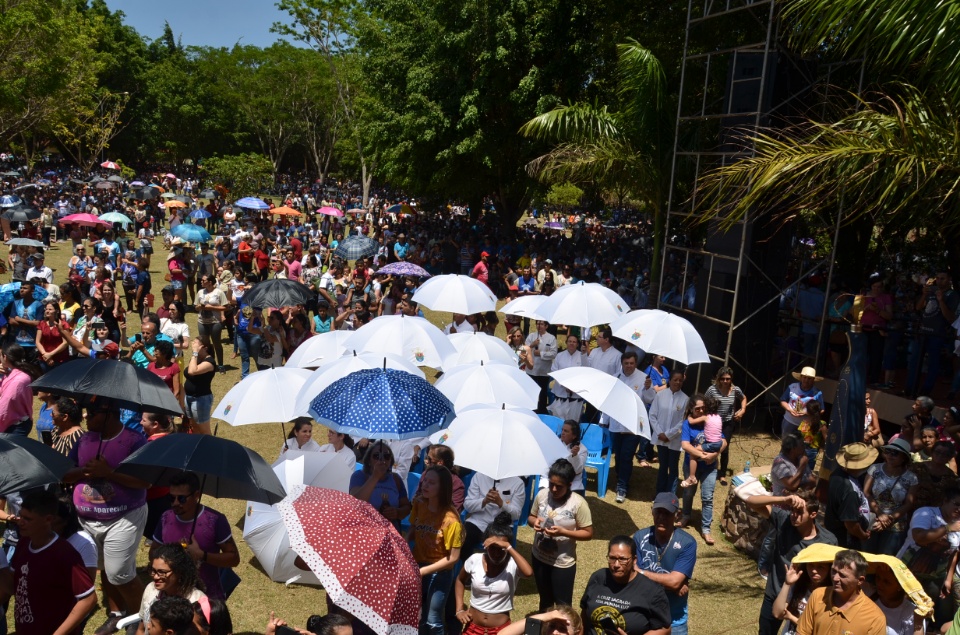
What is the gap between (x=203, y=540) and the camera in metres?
4.88

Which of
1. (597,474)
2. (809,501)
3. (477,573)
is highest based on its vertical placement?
(809,501)

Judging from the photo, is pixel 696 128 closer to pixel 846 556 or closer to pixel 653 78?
pixel 653 78

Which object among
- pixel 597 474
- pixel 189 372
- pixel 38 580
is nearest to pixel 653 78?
pixel 597 474

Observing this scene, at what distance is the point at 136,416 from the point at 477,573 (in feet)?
13.1

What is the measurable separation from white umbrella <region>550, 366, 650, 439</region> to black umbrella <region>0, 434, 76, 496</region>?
4.48 m

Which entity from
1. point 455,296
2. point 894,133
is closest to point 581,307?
point 455,296

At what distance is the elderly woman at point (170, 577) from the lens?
13.3 feet

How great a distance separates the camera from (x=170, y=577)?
4066 mm

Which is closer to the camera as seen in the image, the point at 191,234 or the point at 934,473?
the point at 934,473

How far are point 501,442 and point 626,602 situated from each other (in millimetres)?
1981

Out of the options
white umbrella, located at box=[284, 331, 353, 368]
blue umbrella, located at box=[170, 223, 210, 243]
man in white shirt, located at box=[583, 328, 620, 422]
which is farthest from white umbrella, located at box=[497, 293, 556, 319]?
blue umbrella, located at box=[170, 223, 210, 243]

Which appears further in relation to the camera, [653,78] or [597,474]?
[653,78]

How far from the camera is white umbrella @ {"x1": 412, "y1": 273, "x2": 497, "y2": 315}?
11.1 metres

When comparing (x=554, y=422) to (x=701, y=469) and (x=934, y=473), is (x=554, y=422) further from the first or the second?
(x=934, y=473)
